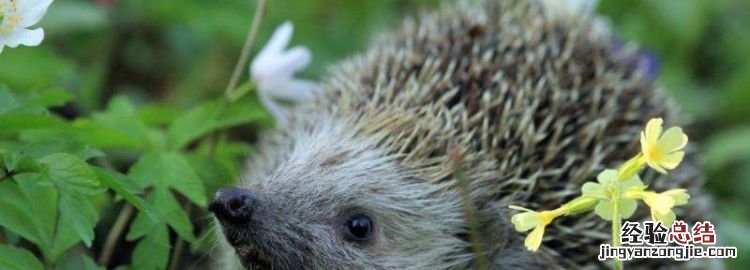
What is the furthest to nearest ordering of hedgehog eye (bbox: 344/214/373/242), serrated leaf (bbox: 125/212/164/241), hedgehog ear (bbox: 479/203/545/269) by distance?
hedgehog ear (bbox: 479/203/545/269) < hedgehog eye (bbox: 344/214/373/242) < serrated leaf (bbox: 125/212/164/241)

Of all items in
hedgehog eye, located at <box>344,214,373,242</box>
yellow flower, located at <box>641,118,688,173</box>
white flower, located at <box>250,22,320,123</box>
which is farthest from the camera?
white flower, located at <box>250,22,320,123</box>

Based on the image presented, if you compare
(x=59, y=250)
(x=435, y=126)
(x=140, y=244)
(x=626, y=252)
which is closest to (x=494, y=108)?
(x=435, y=126)

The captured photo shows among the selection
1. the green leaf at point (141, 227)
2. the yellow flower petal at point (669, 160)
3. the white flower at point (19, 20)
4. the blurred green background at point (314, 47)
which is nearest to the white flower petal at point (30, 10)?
the white flower at point (19, 20)

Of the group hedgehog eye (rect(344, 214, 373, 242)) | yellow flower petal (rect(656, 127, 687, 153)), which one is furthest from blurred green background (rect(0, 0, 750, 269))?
yellow flower petal (rect(656, 127, 687, 153))

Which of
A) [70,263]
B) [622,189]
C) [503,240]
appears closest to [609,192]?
[622,189]

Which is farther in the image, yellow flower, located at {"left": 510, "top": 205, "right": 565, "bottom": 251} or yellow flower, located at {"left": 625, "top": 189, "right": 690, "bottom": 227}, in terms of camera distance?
yellow flower, located at {"left": 510, "top": 205, "right": 565, "bottom": 251}

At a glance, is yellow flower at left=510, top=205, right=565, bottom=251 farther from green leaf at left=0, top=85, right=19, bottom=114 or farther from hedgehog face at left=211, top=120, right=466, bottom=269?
green leaf at left=0, top=85, right=19, bottom=114
